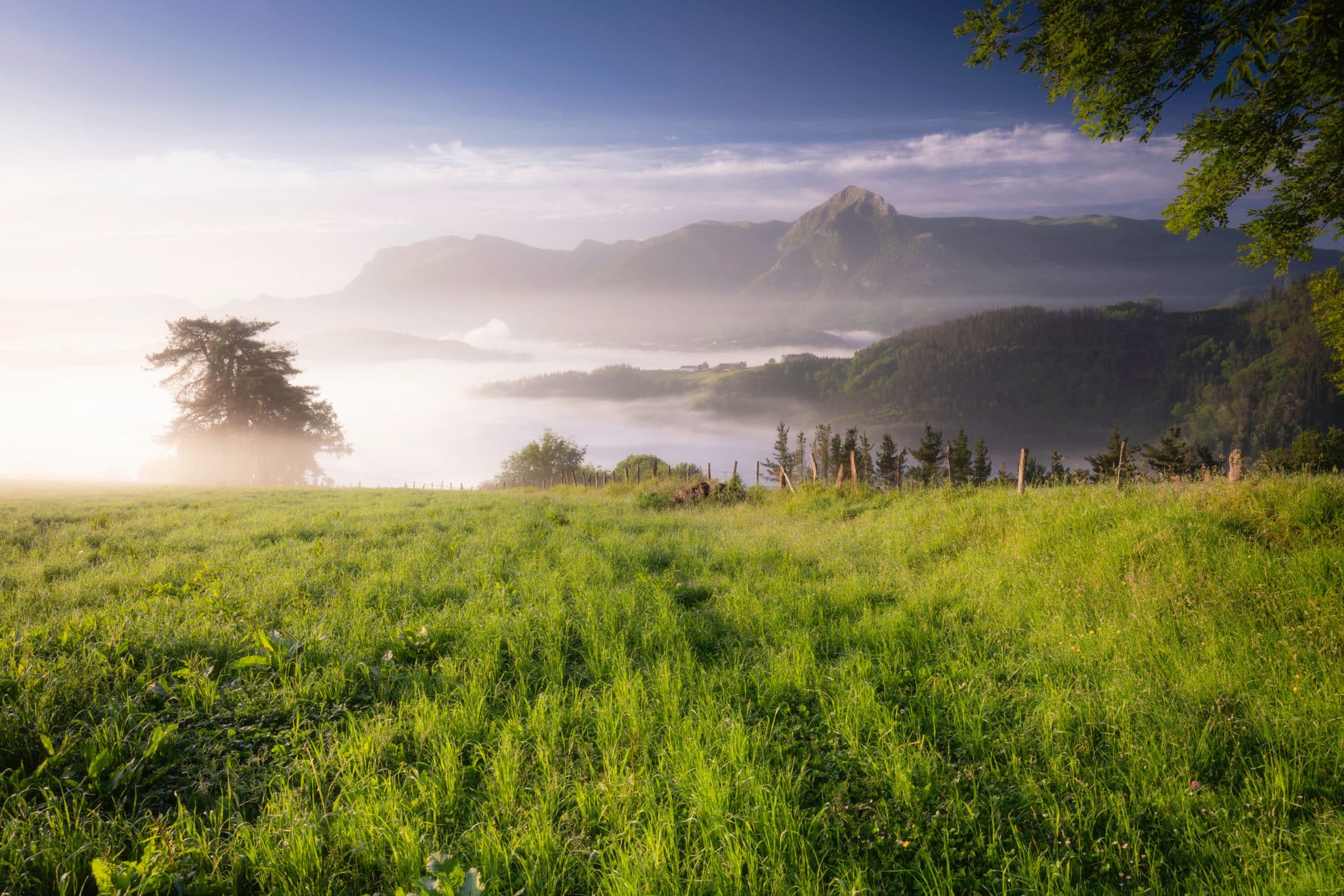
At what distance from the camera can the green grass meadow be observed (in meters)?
2.56

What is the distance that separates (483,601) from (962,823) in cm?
499

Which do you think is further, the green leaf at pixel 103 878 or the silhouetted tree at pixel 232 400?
the silhouetted tree at pixel 232 400

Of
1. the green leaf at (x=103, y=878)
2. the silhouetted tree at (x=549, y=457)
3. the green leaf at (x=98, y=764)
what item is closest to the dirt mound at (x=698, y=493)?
the green leaf at (x=98, y=764)

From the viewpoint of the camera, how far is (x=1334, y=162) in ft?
21.4

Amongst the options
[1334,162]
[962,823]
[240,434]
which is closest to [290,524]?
[962,823]

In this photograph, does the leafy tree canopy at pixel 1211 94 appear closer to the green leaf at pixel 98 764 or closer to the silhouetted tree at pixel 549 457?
the green leaf at pixel 98 764

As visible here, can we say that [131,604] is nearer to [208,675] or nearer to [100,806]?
[208,675]

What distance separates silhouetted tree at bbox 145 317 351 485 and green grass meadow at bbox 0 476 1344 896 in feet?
138

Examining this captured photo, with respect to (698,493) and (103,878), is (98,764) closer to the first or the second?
(103,878)

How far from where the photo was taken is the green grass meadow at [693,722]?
256cm

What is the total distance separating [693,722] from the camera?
3.76 meters

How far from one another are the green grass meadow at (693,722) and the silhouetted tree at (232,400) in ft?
138

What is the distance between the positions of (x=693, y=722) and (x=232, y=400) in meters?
51.2

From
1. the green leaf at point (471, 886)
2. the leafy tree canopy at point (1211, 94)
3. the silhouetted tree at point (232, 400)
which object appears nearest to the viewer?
the green leaf at point (471, 886)
